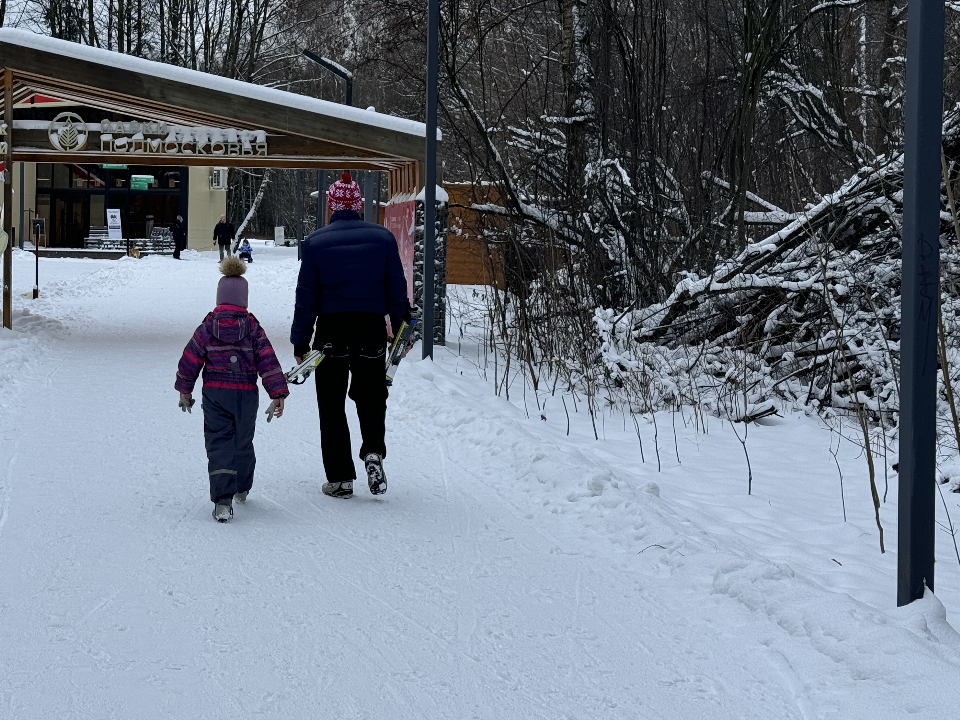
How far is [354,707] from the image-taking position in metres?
3.58

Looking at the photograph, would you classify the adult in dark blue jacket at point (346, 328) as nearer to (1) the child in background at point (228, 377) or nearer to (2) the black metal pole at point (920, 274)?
(1) the child in background at point (228, 377)

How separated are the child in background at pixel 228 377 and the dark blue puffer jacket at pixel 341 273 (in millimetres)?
447

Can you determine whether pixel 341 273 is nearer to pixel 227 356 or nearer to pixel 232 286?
pixel 232 286

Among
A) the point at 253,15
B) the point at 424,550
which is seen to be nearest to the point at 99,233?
the point at 253,15

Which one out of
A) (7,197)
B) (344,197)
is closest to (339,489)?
(344,197)

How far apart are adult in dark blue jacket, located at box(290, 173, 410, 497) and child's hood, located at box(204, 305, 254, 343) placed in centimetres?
47

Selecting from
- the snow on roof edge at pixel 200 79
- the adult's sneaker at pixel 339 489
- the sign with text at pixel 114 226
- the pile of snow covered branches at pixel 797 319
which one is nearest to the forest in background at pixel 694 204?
the pile of snow covered branches at pixel 797 319

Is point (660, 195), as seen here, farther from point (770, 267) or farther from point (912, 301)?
point (912, 301)

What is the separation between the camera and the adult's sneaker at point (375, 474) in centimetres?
649

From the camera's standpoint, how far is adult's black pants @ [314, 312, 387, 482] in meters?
6.46

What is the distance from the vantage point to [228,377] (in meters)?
6.00

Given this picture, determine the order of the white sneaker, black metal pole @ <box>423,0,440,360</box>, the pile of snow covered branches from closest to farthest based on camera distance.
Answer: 1. the white sneaker
2. the pile of snow covered branches
3. black metal pole @ <box>423,0,440,360</box>

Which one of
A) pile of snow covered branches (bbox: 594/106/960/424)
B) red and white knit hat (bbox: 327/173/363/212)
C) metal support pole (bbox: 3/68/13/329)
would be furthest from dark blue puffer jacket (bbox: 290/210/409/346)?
metal support pole (bbox: 3/68/13/329)

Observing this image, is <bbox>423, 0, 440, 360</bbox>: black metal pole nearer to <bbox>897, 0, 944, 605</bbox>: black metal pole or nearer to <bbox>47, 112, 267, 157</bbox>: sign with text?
<bbox>47, 112, 267, 157</bbox>: sign with text
